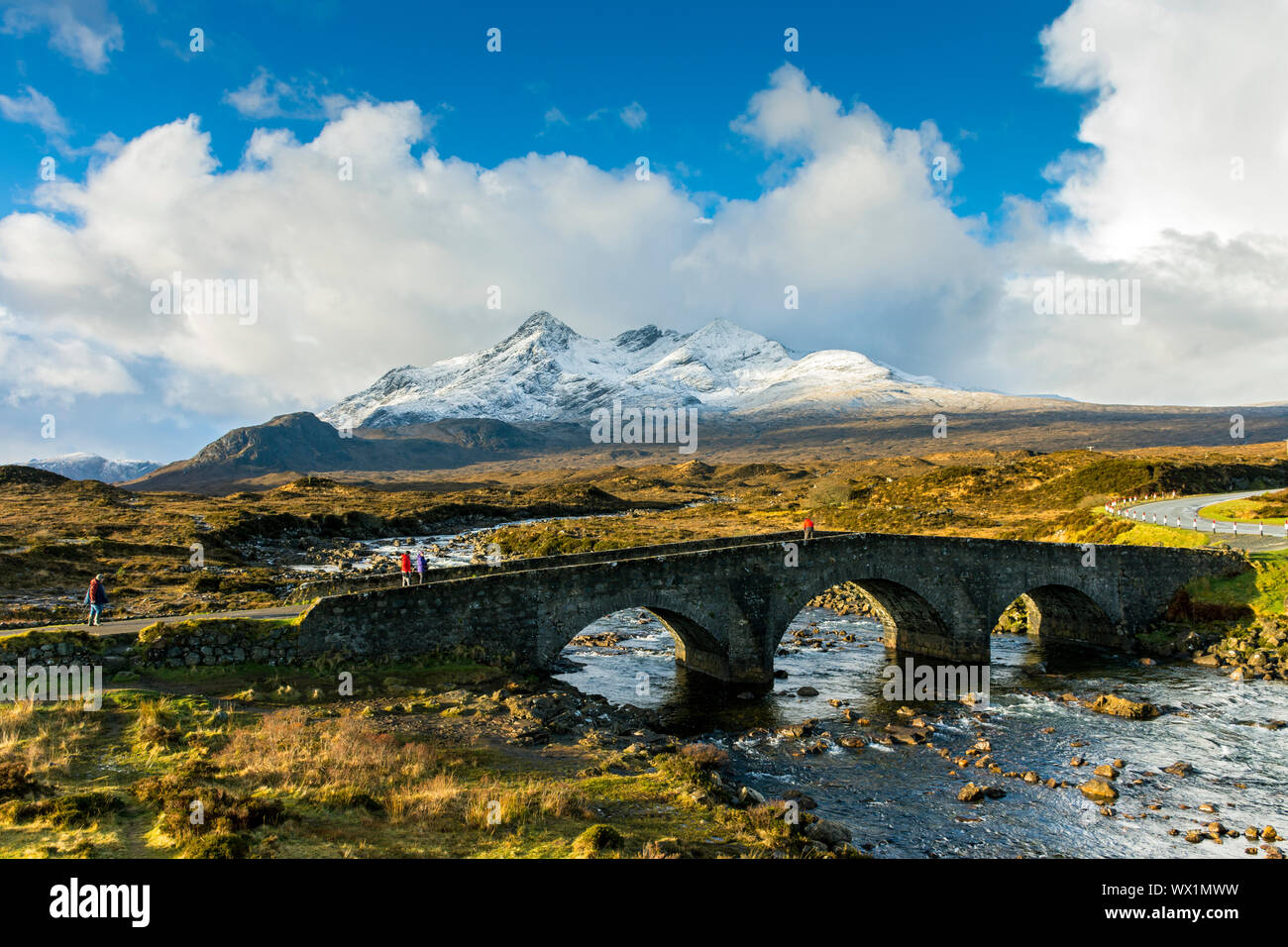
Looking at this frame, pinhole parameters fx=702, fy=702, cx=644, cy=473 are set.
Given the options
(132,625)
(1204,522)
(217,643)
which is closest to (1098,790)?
(217,643)

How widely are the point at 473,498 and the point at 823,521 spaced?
261 feet

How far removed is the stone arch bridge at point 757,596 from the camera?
22.1 m

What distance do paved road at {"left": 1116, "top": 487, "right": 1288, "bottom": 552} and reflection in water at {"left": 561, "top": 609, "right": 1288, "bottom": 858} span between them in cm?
1315

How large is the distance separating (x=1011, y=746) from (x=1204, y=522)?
33882 mm

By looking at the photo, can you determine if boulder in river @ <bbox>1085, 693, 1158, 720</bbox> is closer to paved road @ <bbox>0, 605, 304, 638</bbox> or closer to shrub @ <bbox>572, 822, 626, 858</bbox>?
shrub @ <bbox>572, 822, 626, 858</bbox>

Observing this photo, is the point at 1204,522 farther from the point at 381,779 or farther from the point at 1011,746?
→ the point at 381,779

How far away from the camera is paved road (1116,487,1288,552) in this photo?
1531 inches

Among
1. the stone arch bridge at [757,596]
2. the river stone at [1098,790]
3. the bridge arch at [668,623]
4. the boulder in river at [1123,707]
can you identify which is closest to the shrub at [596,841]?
the stone arch bridge at [757,596]

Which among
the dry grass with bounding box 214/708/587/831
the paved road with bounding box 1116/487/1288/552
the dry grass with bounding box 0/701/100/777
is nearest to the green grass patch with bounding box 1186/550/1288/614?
the paved road with bounding box 1116/487/1288/552

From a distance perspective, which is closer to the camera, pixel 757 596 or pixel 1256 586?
pixel 757 596

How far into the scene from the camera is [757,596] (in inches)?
1126

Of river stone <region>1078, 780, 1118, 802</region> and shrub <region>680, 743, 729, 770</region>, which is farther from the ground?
shrub <region>680, 743, 729, 770</region>

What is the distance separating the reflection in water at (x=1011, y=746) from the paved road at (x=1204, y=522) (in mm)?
13151
